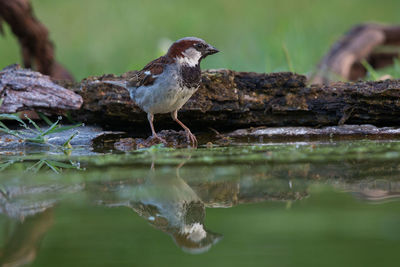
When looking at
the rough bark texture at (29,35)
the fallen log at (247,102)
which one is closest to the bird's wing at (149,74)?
the fallen log at (247,102)

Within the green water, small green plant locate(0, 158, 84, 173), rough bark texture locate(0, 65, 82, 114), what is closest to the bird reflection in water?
the green water

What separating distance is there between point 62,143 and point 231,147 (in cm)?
154

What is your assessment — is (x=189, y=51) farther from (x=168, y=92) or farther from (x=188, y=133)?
(x=188, y=133)

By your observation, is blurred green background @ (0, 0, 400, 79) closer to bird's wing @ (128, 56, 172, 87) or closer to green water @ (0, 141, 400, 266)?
bird's wing @ (128, 56, 172, 87)

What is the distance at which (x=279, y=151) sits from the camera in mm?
3703

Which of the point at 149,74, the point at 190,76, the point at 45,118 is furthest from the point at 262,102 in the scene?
the point at 45,118

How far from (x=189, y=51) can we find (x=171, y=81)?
0.35 metres

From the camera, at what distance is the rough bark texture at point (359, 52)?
→ 755 cm

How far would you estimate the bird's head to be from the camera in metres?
4.76

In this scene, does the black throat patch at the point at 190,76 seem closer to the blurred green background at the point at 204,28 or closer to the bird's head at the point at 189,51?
the bird's head at the point at 189,51

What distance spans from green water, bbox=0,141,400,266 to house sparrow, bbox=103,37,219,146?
1045mm

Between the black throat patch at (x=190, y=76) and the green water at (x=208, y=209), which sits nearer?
the green water at (x=208, y=209)

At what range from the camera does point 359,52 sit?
784 centimetres

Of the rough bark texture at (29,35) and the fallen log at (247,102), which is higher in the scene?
the rough bark texture at (29,35)
